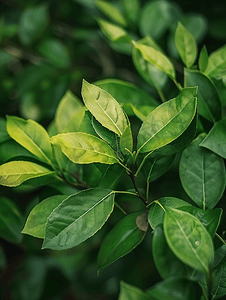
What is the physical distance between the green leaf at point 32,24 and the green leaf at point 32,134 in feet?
2.08

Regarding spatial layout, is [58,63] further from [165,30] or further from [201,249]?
[201,249]

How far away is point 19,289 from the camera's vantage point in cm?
100

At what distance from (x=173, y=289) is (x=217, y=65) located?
1.58 feet

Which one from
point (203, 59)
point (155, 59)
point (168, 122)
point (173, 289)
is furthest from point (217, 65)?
point (173, 289)

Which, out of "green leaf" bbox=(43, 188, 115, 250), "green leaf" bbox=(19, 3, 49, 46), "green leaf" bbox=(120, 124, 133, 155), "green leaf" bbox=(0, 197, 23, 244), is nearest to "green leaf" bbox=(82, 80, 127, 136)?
"green leaf" bbox=(120, 124, 133, 155)

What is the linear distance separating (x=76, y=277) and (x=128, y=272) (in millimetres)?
265

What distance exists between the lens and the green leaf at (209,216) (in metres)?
0.44

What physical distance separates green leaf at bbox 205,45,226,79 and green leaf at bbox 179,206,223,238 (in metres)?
0.32

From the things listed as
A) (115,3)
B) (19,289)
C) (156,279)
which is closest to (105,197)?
(156,279)

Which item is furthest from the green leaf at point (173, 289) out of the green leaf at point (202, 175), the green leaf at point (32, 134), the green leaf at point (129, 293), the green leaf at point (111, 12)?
the green leaf at point (111, 12)

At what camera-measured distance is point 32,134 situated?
613mm

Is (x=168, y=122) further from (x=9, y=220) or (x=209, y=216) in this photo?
(x=9, y=220)

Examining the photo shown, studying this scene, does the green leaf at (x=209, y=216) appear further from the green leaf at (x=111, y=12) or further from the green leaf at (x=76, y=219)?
the green leaf at (x=111, y=12)

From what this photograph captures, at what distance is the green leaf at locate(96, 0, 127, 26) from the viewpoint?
3.19 ft
